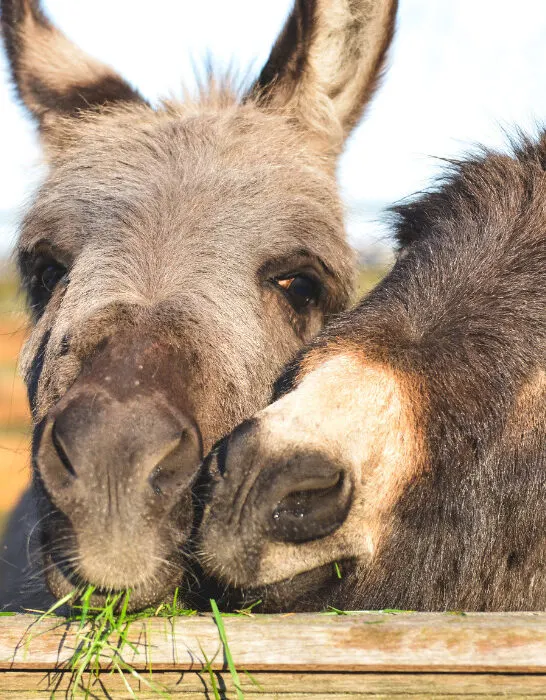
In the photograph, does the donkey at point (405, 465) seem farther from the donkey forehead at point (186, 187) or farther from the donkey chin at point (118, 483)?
the donkey forehead at point (186, 187)

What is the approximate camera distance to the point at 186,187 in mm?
3488

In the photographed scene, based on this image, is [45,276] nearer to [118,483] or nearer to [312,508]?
[118,483]

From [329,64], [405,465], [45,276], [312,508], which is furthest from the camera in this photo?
[329,64]

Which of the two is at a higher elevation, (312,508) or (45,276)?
(312,508)

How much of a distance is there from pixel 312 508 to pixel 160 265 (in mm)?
1289

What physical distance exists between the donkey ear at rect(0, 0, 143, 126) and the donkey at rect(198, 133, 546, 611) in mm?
2409

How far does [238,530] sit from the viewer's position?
7.32ft

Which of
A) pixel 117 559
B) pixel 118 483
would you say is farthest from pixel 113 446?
pixel 117 559

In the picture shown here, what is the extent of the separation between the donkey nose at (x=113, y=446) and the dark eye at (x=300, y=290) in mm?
1233

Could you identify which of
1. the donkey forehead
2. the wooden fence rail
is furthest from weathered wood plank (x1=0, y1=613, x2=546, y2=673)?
the donkey forehead

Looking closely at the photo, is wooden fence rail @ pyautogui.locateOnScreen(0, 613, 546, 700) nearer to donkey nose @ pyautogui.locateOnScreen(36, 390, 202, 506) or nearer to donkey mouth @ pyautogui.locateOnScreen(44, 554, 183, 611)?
donkey mouth @ pyautogui.locateOnScreen(44, 554, 183, 611)

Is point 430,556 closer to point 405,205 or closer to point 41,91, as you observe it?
point 405,205

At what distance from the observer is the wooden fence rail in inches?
68.9

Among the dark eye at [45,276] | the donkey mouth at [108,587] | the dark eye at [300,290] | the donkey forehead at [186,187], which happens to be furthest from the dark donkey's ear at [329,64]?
the donkey mouth at [108,587]
